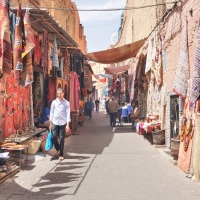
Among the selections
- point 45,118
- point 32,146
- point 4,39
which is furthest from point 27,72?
point 45,118

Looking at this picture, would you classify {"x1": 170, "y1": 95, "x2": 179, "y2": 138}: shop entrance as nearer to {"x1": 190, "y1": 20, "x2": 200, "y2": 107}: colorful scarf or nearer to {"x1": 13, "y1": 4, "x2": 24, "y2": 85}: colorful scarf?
{"x1": 190, "y1": 20, "x2": 200, "y2": 107}: colorful scarf

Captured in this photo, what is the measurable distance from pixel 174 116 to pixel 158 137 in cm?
119

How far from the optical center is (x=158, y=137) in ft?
29.6

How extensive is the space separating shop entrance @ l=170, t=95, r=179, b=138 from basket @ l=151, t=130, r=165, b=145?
674mm

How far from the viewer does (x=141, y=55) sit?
1223cm

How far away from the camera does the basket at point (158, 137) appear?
8.95 meters

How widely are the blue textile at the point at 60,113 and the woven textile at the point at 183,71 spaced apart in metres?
2.77

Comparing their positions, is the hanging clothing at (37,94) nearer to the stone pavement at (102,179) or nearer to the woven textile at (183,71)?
the stone pavement at (102,179)

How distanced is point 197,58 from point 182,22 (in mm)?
2386

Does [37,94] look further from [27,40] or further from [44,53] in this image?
[27,40]

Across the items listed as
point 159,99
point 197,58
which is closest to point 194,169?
point 197,58

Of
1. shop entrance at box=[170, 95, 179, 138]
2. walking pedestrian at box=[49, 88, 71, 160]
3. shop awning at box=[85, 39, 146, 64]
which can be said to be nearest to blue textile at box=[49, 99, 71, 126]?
→ walking pedestrian at box=[49, 88, 71, 160]

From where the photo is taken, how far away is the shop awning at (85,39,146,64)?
12.8 metres

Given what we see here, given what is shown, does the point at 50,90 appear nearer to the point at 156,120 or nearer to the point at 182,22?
the point at 156,120
